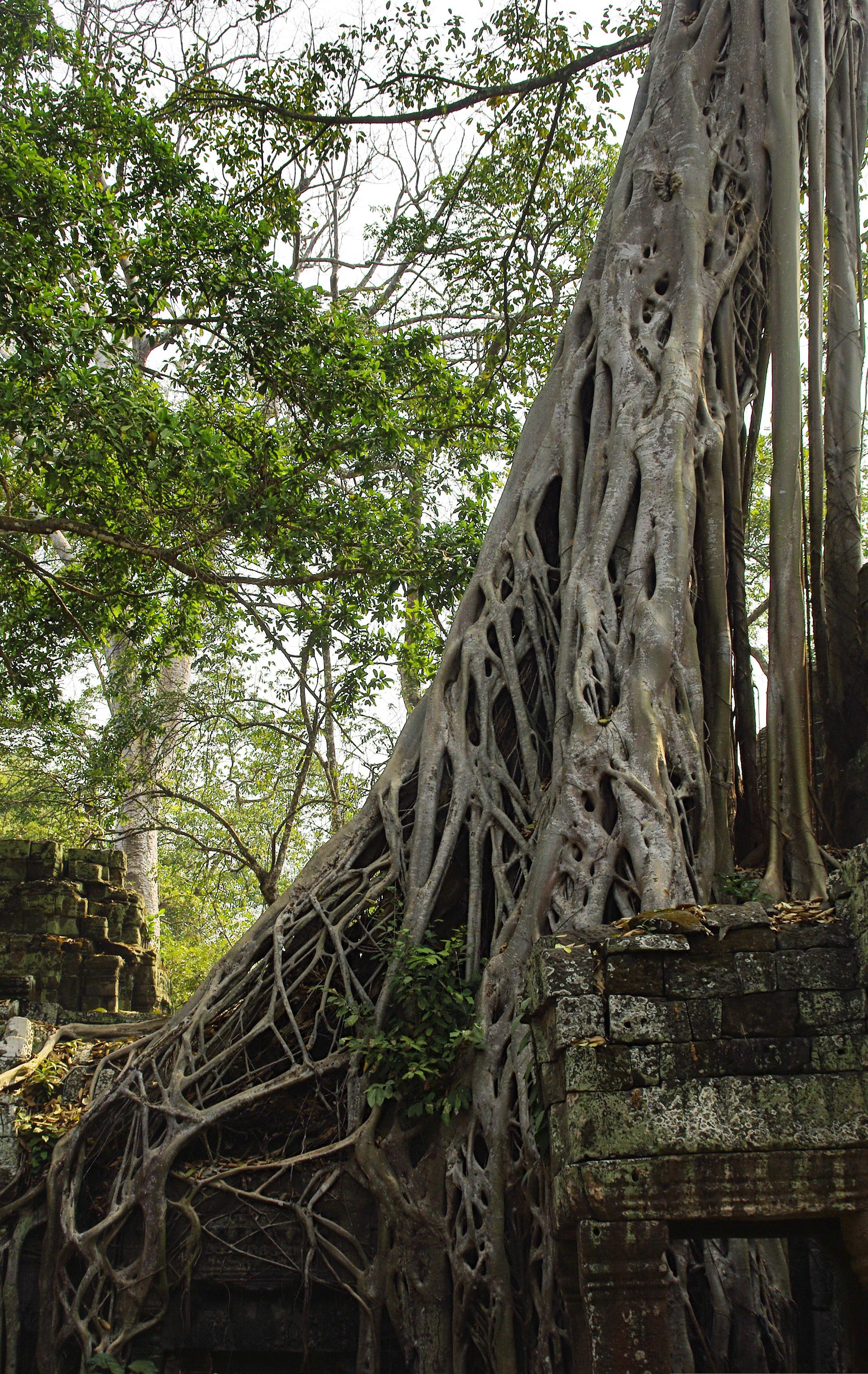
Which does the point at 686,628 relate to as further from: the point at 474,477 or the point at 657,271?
the point at 474,477

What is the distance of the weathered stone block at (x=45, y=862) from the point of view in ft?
26.3

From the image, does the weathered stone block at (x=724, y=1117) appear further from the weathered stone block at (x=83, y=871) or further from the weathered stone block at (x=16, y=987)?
the weathered stone block at (x=83, y=871)

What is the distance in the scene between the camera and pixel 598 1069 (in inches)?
99.3

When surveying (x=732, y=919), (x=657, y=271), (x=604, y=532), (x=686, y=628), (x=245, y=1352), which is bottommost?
(x=245, y=1352)

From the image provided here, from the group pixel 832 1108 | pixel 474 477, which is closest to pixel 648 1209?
pixel 832 1108

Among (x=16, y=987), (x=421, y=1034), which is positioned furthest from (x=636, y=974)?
(x=16, y=987)

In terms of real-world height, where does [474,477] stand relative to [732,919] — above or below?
above

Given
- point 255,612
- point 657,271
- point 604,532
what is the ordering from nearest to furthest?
point 604,532, point 657,271, point 255,612

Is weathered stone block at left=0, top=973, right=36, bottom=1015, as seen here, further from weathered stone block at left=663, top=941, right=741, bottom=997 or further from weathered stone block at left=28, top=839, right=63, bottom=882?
weathered stone block at left=663, top=941, right=741, bottom=997

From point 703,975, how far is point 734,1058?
20 cm

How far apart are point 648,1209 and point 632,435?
3.49 m

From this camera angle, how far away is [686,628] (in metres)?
4.52

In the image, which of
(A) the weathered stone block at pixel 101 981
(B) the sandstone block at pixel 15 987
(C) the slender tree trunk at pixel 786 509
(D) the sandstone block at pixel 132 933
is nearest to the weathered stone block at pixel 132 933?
(D) the sandstone block at pixel 132 933

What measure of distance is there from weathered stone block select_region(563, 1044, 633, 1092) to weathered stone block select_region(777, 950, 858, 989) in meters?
0.40
